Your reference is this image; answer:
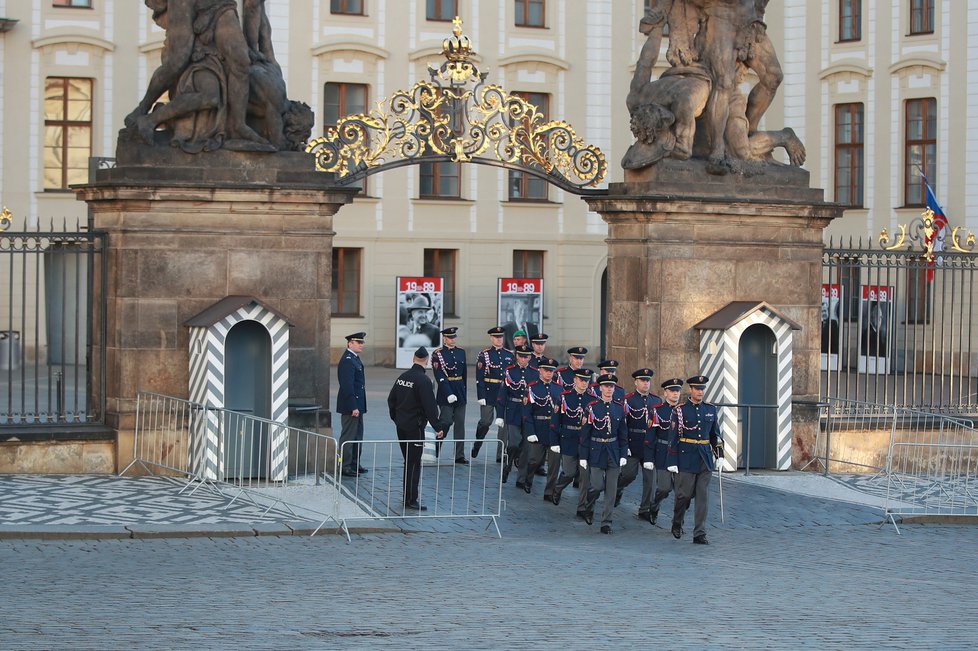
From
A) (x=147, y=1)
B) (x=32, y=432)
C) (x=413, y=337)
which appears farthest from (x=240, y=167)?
(x=413, y=337)

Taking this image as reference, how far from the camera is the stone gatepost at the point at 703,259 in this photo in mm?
20094

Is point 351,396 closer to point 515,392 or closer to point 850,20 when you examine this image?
point 515,392

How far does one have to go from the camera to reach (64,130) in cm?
3922

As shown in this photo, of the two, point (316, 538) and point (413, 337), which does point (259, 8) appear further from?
point (413, 337)

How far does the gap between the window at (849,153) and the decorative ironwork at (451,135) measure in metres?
23.6

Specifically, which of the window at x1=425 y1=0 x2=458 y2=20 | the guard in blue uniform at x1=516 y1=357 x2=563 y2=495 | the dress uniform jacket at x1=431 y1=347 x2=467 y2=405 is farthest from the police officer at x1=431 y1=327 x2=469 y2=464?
the window at x1=425 y1=0 x2=458 y2=20

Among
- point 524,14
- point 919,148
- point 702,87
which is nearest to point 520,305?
point 524,14

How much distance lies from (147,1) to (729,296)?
7571 millimetres

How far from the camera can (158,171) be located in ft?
60.1

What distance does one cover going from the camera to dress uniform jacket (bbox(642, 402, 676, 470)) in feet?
54.3

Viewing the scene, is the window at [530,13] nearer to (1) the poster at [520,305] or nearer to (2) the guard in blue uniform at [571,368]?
(1) the poster at [520,305]

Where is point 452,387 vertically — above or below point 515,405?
above

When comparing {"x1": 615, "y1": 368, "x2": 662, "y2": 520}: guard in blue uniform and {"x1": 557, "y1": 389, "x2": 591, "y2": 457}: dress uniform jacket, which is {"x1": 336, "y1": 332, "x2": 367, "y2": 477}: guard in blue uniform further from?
{"x1": 615, "y1": 368, "x2": 662, "y2": 520}: guard in blue uniform

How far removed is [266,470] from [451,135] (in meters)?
4.51
